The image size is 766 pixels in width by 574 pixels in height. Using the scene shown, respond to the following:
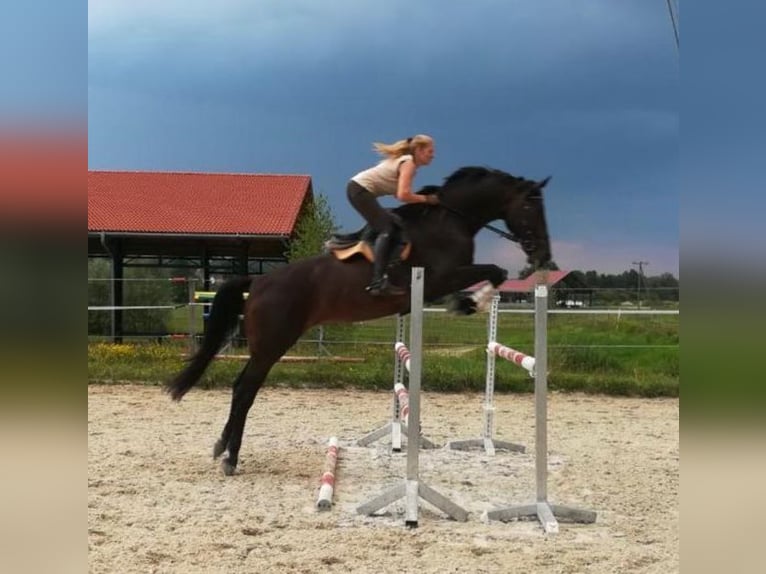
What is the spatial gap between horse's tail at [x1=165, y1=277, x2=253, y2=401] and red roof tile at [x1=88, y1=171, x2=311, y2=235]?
7.15m

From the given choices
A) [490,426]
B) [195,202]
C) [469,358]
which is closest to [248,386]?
[490,426]

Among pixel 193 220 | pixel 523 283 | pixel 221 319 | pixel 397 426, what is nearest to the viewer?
pixel 221 319

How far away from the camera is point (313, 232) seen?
34.3ft

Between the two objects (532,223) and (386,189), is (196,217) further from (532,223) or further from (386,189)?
(532,223)

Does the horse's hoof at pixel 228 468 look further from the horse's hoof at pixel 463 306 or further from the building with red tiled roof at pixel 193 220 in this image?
the building with red tiled roof at pixel 193 220

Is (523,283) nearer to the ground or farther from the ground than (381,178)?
nearer to the ground

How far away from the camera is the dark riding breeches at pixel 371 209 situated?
3.60m

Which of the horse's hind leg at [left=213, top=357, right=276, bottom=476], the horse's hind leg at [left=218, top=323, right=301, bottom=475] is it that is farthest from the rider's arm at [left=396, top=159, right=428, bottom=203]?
the horse's hind leg at [left=213, top=357, right=276, bottom=476]

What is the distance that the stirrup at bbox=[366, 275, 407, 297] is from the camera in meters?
3.55

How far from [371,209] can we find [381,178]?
204 mm

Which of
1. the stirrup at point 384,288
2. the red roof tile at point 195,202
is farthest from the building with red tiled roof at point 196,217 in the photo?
the stirrup at point 384,288

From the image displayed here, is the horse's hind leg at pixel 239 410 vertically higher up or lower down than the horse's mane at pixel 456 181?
lower down

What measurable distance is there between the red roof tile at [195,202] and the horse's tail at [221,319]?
715cm
